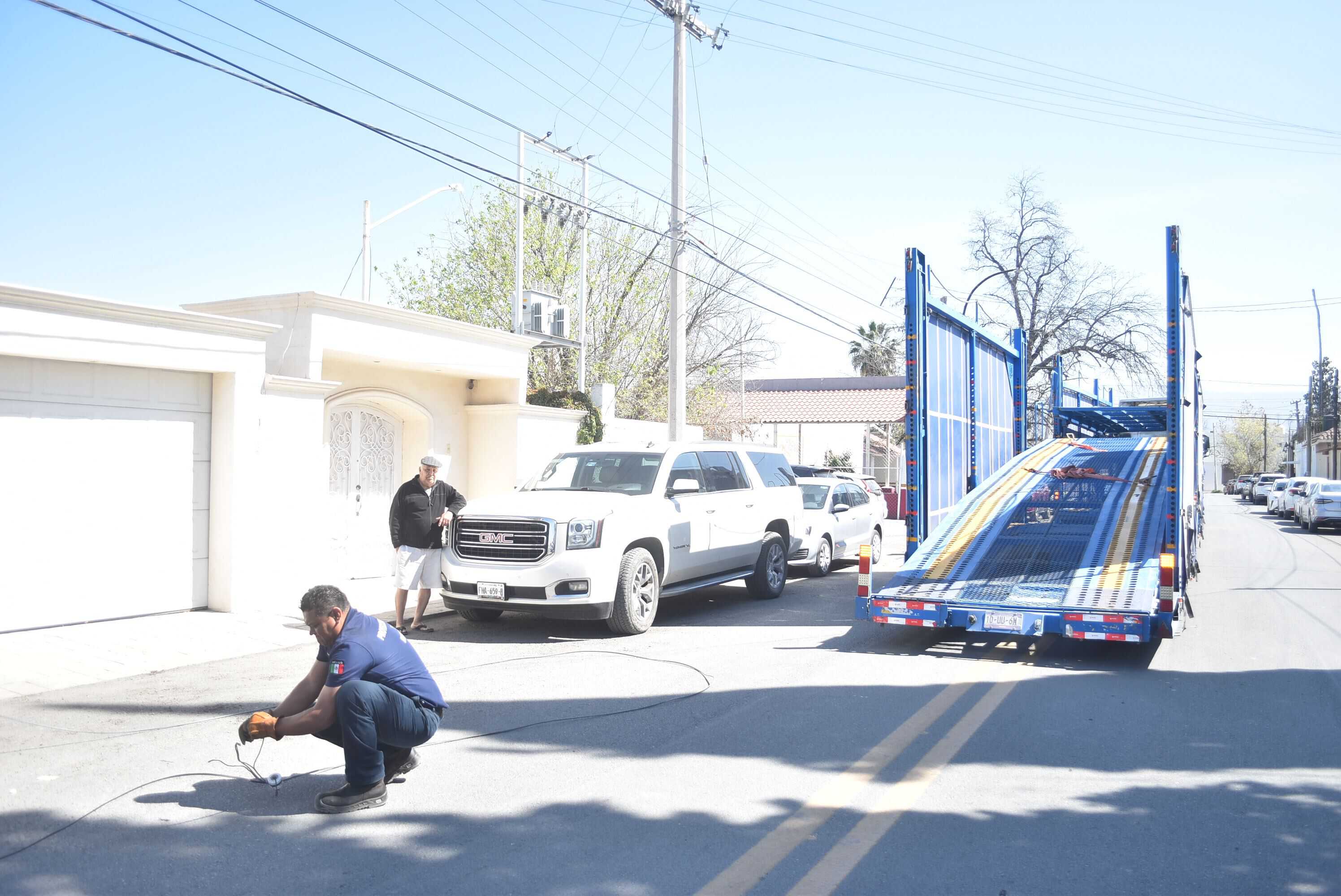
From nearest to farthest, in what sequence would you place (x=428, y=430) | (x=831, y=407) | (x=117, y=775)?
(x=117, y=775), (x=428, y=430), (x=831, y=407)

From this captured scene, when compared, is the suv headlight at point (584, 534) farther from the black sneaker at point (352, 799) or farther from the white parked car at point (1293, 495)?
the white parked car at point (1293, 495)

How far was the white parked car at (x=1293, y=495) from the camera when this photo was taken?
32.8m

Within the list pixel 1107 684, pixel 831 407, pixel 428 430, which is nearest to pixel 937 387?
pixel 1107 684

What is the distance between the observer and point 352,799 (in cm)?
499

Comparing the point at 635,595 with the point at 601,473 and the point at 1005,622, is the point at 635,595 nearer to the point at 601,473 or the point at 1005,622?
the point at 601,473

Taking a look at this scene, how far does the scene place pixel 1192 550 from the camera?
14.5 meters

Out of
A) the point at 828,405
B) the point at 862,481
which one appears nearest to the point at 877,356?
the point at 828,405

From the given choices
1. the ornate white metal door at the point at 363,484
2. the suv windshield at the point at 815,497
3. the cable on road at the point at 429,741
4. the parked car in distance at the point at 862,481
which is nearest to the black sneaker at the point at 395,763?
the cable on road at the point at 429,741

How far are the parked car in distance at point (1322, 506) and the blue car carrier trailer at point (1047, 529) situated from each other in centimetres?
1604

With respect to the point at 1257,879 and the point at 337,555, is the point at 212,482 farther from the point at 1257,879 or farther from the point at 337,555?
the point at 1257,879

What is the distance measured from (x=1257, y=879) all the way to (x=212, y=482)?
34.0ft

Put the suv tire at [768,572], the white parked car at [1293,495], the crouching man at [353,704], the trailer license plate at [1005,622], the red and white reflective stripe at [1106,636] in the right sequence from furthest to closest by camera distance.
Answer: the white parked car at [1293,495] < the suv tire at [768,572] < the trailer license plate at [1005,622] < the red and white reflective stripe at [1106,636] < the crouching man at [353,704]

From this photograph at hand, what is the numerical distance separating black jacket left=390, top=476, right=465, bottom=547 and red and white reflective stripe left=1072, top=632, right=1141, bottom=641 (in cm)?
591

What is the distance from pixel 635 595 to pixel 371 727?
5.21 m
